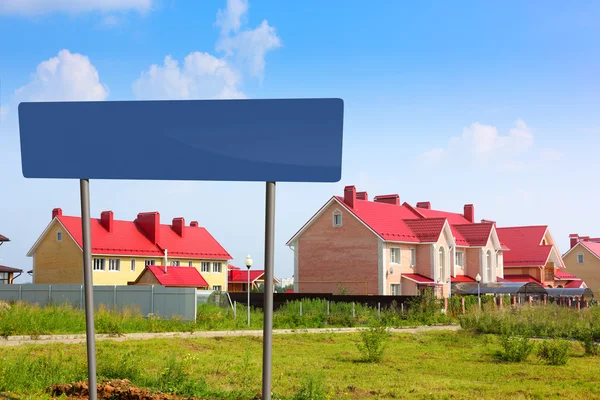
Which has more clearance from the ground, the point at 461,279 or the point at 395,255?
the point at 395,255

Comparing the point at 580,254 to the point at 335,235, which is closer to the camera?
the point at 335,235

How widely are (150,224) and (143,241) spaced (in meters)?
2.05

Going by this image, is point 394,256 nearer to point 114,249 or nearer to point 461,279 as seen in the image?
point 461,279

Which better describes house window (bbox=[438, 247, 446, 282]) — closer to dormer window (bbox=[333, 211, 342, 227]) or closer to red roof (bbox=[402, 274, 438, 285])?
red roof (bbox=[402, 274, 438, 285])

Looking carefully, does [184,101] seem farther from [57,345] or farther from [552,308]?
[552,308]

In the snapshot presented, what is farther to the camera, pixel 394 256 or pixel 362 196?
pixel 362 196

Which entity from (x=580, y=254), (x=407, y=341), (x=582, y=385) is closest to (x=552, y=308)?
(x=407, y=341)

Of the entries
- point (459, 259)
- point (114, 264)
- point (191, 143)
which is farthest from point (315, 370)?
point (114, 264)

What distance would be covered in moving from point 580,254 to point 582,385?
213 feet

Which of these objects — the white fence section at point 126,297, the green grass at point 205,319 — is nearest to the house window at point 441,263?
the green grass at point 205,319

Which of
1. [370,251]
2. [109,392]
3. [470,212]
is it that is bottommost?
[109,392]

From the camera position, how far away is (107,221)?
54.2 meters

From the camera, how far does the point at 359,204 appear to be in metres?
47.8

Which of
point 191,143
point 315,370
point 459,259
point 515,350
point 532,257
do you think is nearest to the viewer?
point 191,143
